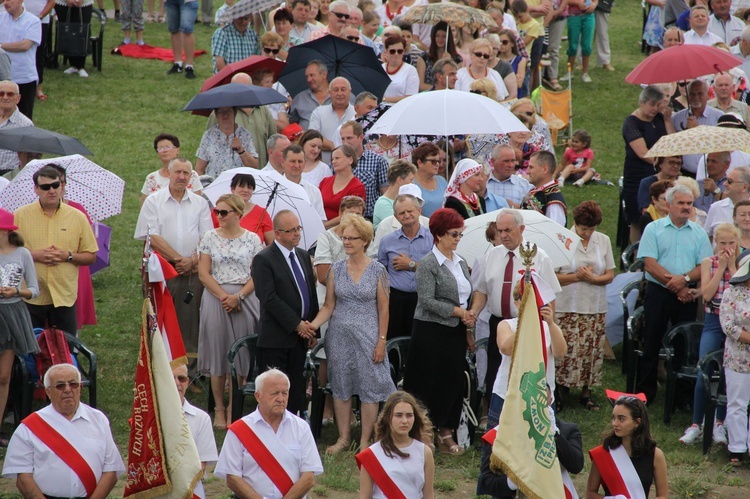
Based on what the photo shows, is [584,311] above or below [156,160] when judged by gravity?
below

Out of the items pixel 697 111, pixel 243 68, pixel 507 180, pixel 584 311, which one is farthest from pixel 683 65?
pixel 243 68

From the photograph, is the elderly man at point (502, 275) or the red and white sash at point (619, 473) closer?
the red and white sash at point (619, 473)

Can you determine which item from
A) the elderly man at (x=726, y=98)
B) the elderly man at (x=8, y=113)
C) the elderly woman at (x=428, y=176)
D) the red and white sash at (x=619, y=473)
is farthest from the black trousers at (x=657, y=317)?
the elderly man at (x=8, y=113)

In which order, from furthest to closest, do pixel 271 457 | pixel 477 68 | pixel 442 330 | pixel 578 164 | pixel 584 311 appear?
pixel 578 164
pixel 477 68
pixel 584 311
pixel 442 330
pixel 271 457

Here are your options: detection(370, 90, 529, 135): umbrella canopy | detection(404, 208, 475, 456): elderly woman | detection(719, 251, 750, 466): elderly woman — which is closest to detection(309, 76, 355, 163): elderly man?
detection(370, 90, 529, 135): umbrella canopy

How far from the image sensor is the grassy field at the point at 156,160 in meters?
9.60

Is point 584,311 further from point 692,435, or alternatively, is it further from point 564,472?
point 564,472

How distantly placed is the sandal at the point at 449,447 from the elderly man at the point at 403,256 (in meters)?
0.99

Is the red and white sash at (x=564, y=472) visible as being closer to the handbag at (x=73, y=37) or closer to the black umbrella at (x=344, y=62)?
the black umbrella at (x=344, y=62)

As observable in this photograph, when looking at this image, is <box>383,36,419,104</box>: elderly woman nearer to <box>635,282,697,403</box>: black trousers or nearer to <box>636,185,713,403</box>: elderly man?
<box>636,185,713,403</box>: elderly man

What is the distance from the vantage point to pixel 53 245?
1031 cm

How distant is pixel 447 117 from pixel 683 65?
348cm

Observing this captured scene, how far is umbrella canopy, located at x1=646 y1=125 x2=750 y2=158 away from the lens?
11.7 m

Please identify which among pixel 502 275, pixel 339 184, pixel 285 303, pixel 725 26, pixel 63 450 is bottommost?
pixel 63 450
